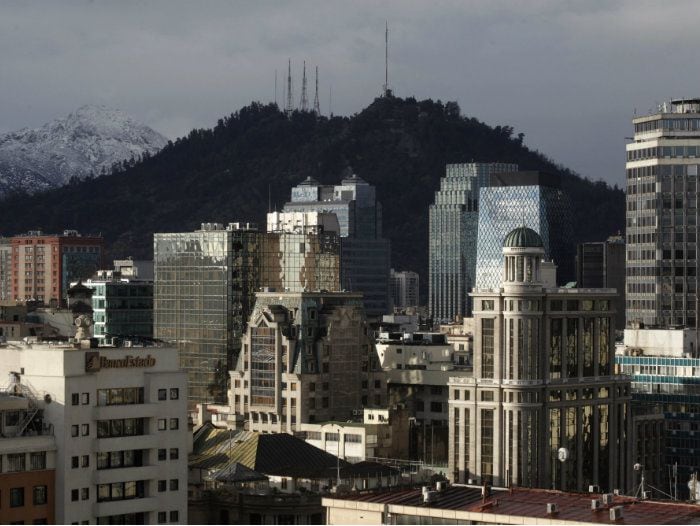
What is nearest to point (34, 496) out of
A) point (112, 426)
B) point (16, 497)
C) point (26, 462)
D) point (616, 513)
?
point (16, 497)

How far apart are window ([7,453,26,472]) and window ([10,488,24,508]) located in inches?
55.1

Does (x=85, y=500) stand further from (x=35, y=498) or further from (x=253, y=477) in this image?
(x=253, y=477)

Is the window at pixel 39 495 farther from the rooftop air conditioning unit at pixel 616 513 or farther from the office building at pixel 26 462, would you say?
the rooftop air conditioning unit at pixel 616 513

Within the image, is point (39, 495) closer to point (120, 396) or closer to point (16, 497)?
point (16, 497)

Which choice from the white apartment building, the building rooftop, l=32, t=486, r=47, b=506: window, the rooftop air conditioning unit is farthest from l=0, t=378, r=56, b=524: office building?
the rooftop air conditioning unit

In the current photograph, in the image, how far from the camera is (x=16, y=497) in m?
141

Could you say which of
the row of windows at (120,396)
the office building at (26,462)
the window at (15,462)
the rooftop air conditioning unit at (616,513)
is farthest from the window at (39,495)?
the rooftop air conditioning unit at (616,513)

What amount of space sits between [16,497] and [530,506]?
113 ft

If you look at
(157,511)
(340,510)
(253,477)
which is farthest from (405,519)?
(253,477)

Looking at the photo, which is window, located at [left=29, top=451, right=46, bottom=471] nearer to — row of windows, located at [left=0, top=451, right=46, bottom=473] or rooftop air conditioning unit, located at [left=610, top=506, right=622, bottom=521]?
row of windows, located at [left=0, top=451, right=46, bottom=473]

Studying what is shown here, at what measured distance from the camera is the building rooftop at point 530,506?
135500 mm

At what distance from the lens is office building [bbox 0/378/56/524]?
14050 centimetres

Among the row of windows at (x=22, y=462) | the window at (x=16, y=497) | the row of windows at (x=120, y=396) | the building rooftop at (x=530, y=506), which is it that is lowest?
the building rooftop at (x=530, y=506)

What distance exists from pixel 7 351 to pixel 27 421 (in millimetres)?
8514
